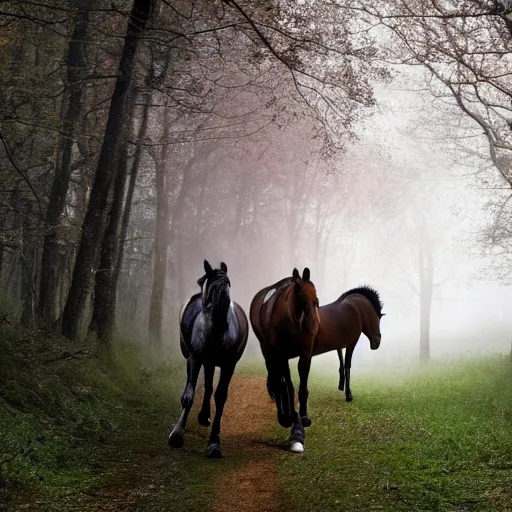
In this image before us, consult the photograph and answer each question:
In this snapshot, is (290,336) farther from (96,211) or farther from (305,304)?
(96,211)

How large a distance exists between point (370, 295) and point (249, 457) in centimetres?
612

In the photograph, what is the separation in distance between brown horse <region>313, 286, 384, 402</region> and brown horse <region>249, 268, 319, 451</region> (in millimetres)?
2328

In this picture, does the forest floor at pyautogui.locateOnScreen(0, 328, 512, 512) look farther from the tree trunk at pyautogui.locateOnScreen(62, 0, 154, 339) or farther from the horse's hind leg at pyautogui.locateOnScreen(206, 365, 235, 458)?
the tree trunk at pyautogui.locateOnScreen(62, 0, 154, 339)

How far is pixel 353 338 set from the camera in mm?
13172

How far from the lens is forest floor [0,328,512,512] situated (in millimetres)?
6531

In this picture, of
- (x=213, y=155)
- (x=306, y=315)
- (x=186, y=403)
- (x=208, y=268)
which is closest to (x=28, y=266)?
(x=186, y=403)

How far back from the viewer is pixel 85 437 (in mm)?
9375

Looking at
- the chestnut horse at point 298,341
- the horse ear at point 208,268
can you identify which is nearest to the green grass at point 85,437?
the chestnut horse at point 298,341

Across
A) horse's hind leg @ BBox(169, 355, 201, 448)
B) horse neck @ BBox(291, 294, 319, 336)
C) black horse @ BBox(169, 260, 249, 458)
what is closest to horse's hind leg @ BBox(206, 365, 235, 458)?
black horse @ BBox(169, 260, 249, 458)

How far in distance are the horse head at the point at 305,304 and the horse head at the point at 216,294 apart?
1372mm

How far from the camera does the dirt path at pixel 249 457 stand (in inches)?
256

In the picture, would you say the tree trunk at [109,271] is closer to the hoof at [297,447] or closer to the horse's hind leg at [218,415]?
the horse's hind leg at [218,415]

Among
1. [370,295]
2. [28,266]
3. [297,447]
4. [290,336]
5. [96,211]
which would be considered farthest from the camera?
[28,266]

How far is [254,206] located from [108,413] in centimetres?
3150
